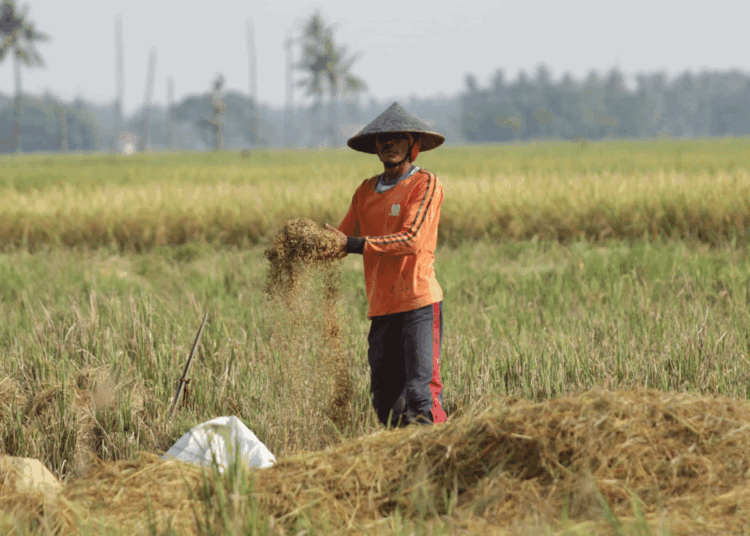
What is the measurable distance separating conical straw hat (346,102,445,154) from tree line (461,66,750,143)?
78.0 metres

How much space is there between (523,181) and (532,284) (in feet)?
15.1

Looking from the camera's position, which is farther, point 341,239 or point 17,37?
point 17,37

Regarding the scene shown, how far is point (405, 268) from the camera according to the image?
3029mm

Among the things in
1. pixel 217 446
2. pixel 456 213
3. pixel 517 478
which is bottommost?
pixel 217 446

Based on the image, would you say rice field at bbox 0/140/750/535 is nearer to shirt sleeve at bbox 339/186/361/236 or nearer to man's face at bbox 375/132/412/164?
shirt sleeve at bbox 339/186/361/236

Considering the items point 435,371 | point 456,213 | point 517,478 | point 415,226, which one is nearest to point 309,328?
point 435,371

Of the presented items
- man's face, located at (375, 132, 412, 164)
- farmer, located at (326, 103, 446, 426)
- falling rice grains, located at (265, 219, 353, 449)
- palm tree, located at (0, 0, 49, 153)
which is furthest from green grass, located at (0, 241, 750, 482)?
palm tree, located at (0, 0, 49, 153)

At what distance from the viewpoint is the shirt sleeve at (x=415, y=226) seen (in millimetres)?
2846

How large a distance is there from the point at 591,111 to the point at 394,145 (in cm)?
9060

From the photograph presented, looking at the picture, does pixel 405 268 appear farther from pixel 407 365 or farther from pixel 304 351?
pixel 304 351

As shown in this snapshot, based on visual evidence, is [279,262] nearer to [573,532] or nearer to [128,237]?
[573,532]

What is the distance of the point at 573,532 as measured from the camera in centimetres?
176

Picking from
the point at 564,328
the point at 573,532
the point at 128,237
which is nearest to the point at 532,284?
the point at 564,328

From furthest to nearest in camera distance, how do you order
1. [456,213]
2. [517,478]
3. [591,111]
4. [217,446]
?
[591,111] < [456,213] < [217,446] < [517,478]
